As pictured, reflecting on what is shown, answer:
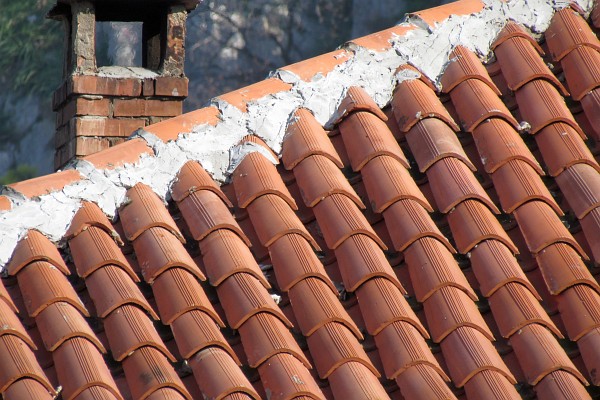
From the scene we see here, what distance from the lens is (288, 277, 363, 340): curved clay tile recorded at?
323cm

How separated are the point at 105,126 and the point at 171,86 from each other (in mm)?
443

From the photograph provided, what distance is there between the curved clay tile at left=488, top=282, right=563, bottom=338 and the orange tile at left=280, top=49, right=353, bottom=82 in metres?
1.54

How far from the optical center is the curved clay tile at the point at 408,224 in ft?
11.5

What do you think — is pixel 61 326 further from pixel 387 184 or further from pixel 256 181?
pixel 387 184

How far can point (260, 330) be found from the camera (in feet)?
10.5

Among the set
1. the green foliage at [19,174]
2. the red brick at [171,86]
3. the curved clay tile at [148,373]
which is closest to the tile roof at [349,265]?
the curved clay tile at [148,373]

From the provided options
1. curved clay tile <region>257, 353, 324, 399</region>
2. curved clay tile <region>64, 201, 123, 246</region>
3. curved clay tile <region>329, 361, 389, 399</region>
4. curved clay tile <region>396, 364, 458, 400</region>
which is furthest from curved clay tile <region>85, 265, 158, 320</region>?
curved clay tile <region>396, 364, 458, 400</region>

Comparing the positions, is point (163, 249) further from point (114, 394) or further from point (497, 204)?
point (497, 204)

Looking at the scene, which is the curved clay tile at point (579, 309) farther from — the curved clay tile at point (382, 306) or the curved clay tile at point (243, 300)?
the curved clay tile at point (243, 300)

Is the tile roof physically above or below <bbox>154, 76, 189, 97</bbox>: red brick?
below

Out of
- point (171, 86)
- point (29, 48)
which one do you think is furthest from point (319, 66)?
point (29, 48)

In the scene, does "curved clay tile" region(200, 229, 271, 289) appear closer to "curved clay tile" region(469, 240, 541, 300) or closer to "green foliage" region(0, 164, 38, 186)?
"curved clay tile" region(469, 240, 541, 300)

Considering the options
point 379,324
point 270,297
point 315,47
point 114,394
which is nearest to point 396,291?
point 379,324

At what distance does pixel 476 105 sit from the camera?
4.05 metres
